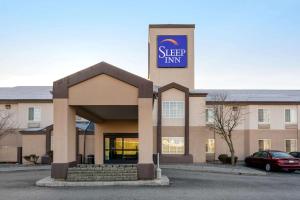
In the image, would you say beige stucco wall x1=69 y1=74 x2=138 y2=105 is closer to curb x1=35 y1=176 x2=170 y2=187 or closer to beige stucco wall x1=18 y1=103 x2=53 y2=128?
curb x1=35 y1=176 x2=170 y2=187

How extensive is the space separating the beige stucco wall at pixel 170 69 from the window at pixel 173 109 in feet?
13.8

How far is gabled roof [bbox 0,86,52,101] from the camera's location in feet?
134

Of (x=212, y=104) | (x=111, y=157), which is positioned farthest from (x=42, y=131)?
(x=212, y=104)

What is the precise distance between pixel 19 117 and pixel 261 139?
2266cm

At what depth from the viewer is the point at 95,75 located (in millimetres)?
20688

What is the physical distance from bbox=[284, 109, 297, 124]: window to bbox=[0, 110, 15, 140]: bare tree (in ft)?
84.0

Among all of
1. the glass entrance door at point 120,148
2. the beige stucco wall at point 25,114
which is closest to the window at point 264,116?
the glass entrance door at point 120,148

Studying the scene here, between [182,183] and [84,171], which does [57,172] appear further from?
[182,183]

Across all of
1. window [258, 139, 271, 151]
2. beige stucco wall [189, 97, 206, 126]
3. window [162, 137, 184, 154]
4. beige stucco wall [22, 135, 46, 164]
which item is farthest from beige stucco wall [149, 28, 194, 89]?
beige stucco wall [22, 135, 46, 164]

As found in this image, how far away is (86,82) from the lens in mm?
20672

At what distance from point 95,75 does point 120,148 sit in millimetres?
14100

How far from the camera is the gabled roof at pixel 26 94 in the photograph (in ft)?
134

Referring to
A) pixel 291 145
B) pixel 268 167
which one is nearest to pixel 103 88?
pixel 268 167

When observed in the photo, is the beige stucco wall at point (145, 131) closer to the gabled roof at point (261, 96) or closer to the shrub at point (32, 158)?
the shrub at point (32, 158)
